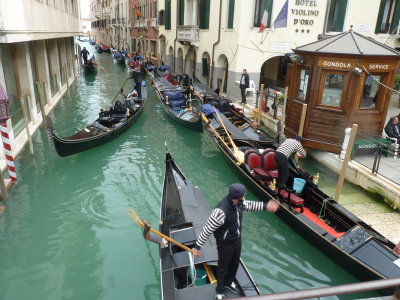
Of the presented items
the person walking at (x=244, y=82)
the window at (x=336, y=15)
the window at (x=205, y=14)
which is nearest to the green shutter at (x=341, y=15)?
the window at (x=336, y=15)

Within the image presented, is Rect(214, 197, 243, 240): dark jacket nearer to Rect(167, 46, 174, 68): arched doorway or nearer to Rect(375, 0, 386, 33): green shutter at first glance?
Rect(375, 0, 386, 33): green shutter

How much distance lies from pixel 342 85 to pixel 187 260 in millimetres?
4983

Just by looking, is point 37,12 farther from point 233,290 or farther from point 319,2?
point 319,2

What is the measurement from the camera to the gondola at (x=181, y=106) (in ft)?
31.1

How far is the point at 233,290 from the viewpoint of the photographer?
10.7 ft

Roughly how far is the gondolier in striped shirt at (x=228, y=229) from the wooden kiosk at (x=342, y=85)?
442 cm

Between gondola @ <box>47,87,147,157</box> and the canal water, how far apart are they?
0.97 ft

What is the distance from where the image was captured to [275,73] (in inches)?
613

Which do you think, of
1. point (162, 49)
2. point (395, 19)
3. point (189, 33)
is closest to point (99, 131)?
point (189, 33)

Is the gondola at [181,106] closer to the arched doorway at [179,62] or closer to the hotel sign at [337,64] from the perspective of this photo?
the hotel sign at [337,64]

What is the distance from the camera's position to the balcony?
15227mm

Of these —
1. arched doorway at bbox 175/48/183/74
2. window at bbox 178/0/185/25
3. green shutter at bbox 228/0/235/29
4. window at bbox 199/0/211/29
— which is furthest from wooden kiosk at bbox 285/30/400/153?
arched doorway at bbox 175/48/183/74

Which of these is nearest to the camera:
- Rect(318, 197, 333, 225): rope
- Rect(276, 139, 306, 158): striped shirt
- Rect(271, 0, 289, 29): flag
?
Rect(318, 197, 333, 225): rope

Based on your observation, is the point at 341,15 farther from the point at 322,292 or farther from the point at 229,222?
the point at 322,292
